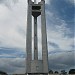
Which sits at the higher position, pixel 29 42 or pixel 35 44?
pixel 29 42

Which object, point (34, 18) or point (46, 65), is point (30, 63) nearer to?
point (46, 65)

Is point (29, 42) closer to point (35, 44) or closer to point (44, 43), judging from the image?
point (35, 44)

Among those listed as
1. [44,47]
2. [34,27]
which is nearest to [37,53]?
[44,47]

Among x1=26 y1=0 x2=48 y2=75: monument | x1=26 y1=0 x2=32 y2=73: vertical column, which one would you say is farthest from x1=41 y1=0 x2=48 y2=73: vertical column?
x1=26 y1=0 x2=32 y2=73: vertical column

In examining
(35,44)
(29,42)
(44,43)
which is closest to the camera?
(29,42)

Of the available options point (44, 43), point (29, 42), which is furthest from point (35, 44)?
point (44, 43)

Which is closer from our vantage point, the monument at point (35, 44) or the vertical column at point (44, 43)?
the monument at point (35, 44)

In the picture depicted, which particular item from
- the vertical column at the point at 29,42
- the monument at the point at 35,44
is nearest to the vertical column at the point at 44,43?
the monument at the point at 35,44

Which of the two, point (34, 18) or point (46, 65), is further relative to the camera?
point (34, 18)

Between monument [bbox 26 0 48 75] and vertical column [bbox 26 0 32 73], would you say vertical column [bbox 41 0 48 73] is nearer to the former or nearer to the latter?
monument [bbox 26 0 48 75]

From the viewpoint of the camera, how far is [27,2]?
170 ft

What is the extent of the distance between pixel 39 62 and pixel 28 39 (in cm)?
549

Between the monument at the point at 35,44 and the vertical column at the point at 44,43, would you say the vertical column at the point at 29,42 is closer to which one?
the monument at the point at 35,44

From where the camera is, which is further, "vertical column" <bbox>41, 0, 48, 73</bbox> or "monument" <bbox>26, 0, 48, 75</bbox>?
"vertical column" <bbox>41, 0, 48, 73</bbox>
